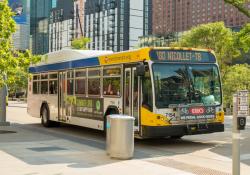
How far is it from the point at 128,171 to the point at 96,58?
7004 mm

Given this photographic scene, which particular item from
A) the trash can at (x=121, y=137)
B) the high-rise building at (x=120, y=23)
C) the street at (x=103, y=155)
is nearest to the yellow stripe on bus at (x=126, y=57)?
the street at (x=103, y=155)

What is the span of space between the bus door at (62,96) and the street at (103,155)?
168cm

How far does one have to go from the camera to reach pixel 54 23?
132250 mm

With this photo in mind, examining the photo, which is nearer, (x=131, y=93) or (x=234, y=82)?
(x=131, y=93)

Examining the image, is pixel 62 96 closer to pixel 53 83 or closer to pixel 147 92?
pixel 53 83

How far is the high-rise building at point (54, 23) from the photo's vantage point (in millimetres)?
123062

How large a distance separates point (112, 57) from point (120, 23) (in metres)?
89.1

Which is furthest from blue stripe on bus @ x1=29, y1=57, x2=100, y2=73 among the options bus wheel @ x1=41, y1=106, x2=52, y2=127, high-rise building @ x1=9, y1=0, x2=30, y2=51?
bus wheel @ x1=41, y1=106, x2=52, y2=127

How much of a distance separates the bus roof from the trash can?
2.77 metres

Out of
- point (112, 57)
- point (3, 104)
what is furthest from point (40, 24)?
→ point (112, 57)

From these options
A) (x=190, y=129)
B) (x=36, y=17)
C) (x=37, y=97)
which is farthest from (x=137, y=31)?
(x=190, y=129)

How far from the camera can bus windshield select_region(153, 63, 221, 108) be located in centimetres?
1303

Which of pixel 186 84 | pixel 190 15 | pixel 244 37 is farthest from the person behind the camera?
pixel 190 15

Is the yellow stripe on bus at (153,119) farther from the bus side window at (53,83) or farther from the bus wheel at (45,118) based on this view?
the bus wheel at (45,118)
